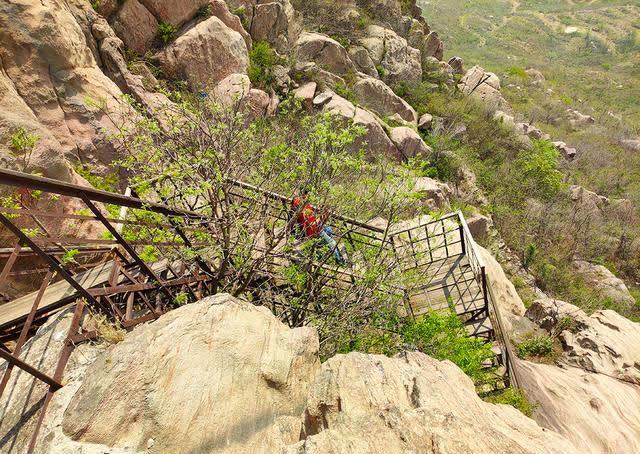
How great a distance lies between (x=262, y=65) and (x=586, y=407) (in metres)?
15.4

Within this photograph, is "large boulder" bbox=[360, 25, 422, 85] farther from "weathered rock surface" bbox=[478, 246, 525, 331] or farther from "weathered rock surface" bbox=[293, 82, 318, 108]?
"weathered rock surface" bbox=[478, 246, 525, 331]

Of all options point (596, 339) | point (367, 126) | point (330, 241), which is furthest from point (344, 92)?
point (596, 339)

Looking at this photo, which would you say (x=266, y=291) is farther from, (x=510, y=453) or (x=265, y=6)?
(x=265, y=6)

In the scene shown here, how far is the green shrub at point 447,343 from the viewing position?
533 cm

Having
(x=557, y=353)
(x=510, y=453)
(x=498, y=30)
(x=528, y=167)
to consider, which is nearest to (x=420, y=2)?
(x=498, y=30)

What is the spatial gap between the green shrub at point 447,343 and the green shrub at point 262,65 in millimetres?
12141

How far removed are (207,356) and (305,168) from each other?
3.13 metres

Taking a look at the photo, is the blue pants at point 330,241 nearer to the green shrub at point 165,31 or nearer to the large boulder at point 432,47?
the green shrub at point 165,31

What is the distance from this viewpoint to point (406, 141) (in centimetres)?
1570

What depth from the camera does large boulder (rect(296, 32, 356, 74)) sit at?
683 inches

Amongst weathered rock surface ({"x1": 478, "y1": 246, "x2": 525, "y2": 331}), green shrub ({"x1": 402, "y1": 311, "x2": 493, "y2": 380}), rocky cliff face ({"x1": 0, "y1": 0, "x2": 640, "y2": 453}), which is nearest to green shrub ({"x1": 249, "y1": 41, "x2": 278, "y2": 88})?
rocky cliff face ({"x1": 0, "y1": 0, "x2": 640, "y2": 453})

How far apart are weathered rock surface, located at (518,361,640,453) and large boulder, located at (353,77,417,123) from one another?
14.1m

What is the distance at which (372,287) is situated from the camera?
5.73 m

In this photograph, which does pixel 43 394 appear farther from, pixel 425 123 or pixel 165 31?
pixel 425 123
